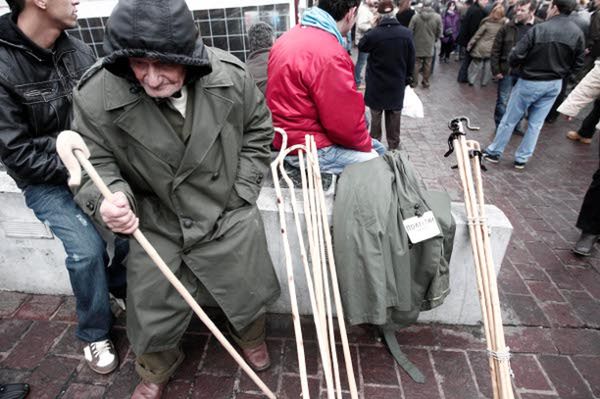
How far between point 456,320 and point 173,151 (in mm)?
2390

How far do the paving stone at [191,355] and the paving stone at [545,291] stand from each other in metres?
2.74

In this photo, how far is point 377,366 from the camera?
2.60 m

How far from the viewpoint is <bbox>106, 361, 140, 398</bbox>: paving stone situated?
2430mm

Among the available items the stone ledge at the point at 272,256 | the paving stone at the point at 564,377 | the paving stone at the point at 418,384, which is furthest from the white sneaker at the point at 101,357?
the paving stone at the point at 564,377

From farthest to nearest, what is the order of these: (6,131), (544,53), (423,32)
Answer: (423,32) < (544,53) < (6,131)

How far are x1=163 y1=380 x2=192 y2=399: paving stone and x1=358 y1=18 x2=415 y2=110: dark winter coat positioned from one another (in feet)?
14.5

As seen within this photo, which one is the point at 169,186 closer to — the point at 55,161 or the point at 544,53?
the point at 55,161

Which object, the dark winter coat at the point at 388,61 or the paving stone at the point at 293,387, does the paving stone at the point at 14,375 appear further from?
the dark winter coat at the point at 388,61

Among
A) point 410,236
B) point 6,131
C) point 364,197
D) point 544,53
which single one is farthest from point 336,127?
point 544,53

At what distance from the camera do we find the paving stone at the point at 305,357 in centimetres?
258

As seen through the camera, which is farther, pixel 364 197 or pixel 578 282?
pixel 578 282

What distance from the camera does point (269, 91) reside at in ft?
9.56

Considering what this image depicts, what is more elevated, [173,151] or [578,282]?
[173,151]

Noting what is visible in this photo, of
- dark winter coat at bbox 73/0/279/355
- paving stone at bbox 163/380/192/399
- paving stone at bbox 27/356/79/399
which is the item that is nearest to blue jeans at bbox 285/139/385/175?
dark winter coat at bbox 73/0/279/355
